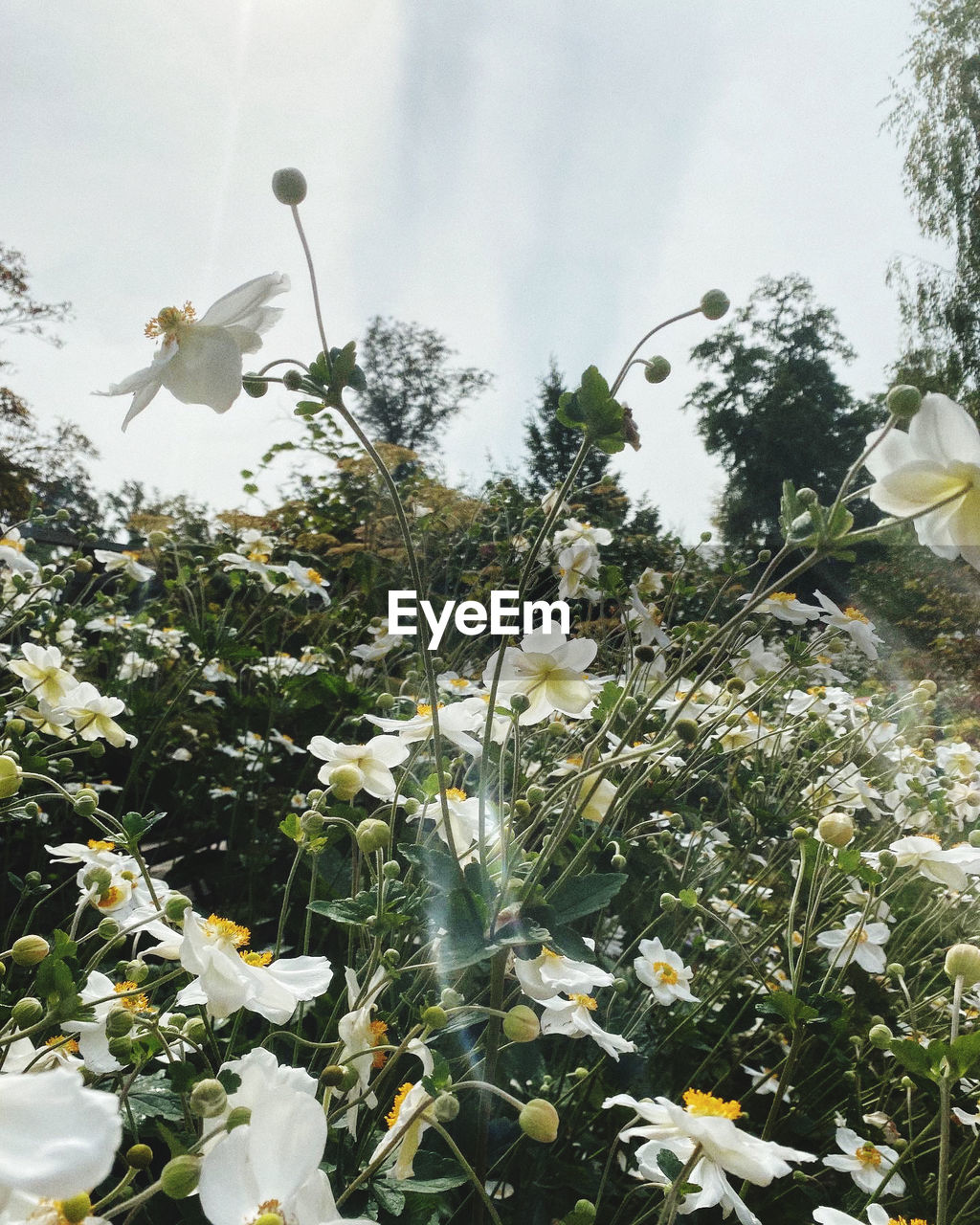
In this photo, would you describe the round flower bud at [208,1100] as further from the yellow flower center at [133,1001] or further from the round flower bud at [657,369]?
the round flower bud at [657,369]

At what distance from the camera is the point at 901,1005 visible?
5.88 feet

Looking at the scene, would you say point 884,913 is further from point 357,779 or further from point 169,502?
point 169,502

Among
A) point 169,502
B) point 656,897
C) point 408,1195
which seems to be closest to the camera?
point 408,1195

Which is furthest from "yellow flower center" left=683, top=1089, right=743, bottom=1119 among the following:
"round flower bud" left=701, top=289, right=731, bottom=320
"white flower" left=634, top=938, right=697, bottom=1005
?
"round flower bud" left=701, top=289, right=731, bottom=320

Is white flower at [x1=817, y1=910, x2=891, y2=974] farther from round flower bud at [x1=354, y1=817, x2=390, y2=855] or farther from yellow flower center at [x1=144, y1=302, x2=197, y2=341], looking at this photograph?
yellow flower center at [x1=144, y1=302, x2=197, y2=341]

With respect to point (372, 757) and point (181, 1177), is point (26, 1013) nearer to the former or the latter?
point (181, 1177)

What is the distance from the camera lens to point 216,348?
76 centimetres

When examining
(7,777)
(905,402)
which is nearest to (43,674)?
(7,777)

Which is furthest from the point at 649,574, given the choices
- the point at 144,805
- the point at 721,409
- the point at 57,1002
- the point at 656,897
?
the point at 721,409

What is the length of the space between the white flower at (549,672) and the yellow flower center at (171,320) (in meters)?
0.47

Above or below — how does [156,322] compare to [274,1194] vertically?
above

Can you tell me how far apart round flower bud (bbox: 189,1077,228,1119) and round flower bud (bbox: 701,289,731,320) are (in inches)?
33.3

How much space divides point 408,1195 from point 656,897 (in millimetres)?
1064

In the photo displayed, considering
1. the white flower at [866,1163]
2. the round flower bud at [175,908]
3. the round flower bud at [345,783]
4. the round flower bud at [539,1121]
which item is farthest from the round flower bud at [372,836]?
the white flower at [866,1163]
